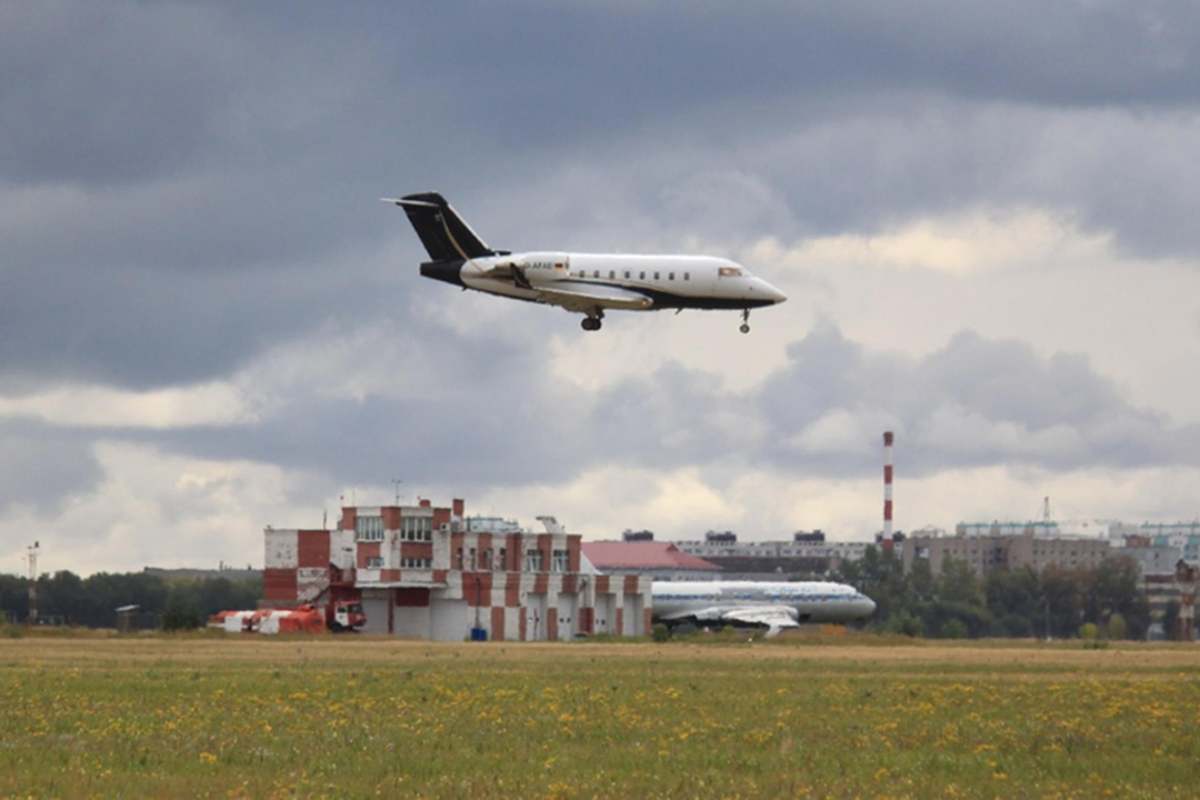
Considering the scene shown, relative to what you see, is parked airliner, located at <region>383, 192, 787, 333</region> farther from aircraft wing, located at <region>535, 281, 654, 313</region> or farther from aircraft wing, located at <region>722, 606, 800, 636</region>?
aircraft wing, located at <region>722, 606, 800, 636</region>

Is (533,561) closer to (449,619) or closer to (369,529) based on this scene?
(449,619)

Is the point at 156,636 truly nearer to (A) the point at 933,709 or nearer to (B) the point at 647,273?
(B) the point at 647,273

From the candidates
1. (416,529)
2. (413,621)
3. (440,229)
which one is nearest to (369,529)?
(416,529)

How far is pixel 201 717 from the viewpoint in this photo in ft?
140

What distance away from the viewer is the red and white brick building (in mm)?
141125

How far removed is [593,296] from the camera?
278ft

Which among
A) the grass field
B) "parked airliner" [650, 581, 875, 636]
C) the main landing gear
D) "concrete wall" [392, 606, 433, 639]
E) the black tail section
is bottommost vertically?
the grass field

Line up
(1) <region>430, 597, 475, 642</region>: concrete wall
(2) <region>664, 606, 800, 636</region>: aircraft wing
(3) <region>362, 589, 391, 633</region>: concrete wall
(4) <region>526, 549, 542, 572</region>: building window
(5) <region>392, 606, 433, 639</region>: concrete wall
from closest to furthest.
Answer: (1) <region>430, 597, 475, 642</region>: concrete wall
(5) <region>392, 606, 433, 639</region>: concrete wall
(3) <region>362, 589, 391, 633</region>: concrete wall
(2) <region>664, 606, 800, 636</region>: aircraft wing
(4) <region>526, 549, 542, 572</region>: building window

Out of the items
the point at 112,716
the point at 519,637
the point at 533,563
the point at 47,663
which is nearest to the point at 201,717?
the point at 112,716

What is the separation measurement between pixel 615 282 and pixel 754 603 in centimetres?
7215

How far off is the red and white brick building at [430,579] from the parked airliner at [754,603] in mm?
6989

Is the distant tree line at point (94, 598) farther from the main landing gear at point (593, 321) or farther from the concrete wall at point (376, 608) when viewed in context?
the main landing gear at point (593, 321)

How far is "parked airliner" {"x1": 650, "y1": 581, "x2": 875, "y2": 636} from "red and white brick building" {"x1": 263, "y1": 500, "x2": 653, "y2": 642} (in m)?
6.99

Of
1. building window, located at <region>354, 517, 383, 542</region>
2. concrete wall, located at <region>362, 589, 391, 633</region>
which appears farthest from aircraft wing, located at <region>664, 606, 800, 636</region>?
building window, located at <region>354, 517, 383, 542</region>
